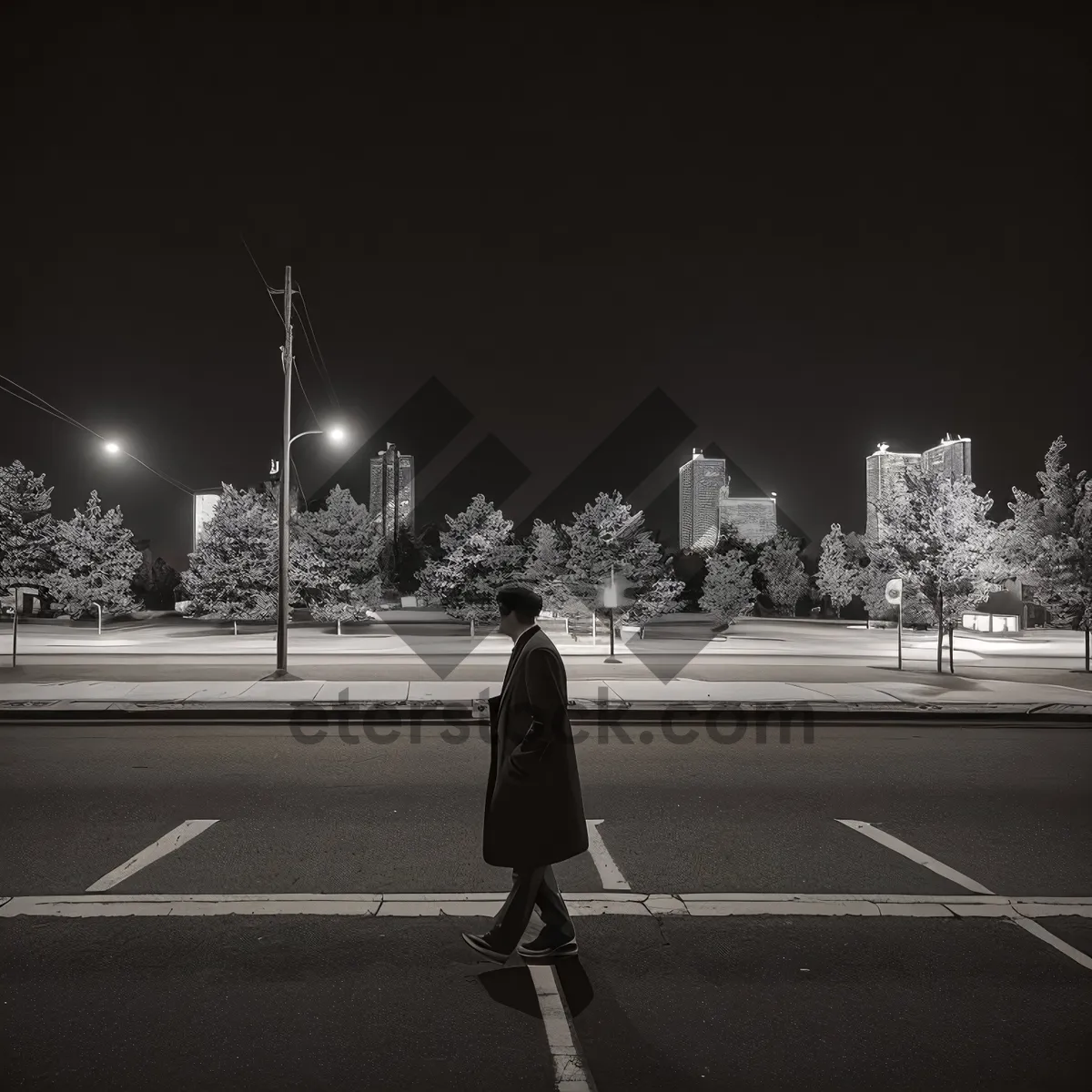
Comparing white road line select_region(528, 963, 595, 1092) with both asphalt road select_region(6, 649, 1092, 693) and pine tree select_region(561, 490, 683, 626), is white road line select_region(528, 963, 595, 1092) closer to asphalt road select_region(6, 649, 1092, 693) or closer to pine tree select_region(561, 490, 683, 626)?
asphalt road select_region(6, 649, 1092, 693)

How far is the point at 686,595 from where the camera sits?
54.3 metres

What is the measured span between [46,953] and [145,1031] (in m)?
1.10

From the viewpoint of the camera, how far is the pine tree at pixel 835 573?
66.2 m

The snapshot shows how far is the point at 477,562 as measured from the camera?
32875 mm

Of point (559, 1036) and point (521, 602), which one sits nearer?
point (559, 1036)

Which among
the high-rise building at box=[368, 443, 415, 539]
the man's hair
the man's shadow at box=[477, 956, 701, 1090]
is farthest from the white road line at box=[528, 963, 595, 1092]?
the high-rise building at box=[368, 443, 415, 539]

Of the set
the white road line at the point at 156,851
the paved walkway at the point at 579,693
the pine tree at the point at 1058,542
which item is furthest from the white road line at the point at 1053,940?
the pine tree at the point at 1058,542

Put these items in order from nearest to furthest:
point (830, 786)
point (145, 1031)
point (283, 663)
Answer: point (145, 1031), point (830, 786), point (283, 663)

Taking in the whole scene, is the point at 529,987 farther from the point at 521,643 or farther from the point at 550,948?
the point at 521,643

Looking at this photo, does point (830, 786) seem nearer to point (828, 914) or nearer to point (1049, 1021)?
point (828, 914)

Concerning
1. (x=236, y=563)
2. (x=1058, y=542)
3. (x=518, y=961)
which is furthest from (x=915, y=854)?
(x=236, y=563)

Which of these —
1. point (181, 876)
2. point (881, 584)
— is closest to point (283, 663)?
point (181, 876)

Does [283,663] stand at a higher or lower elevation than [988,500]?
lower

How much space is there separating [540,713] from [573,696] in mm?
8965
